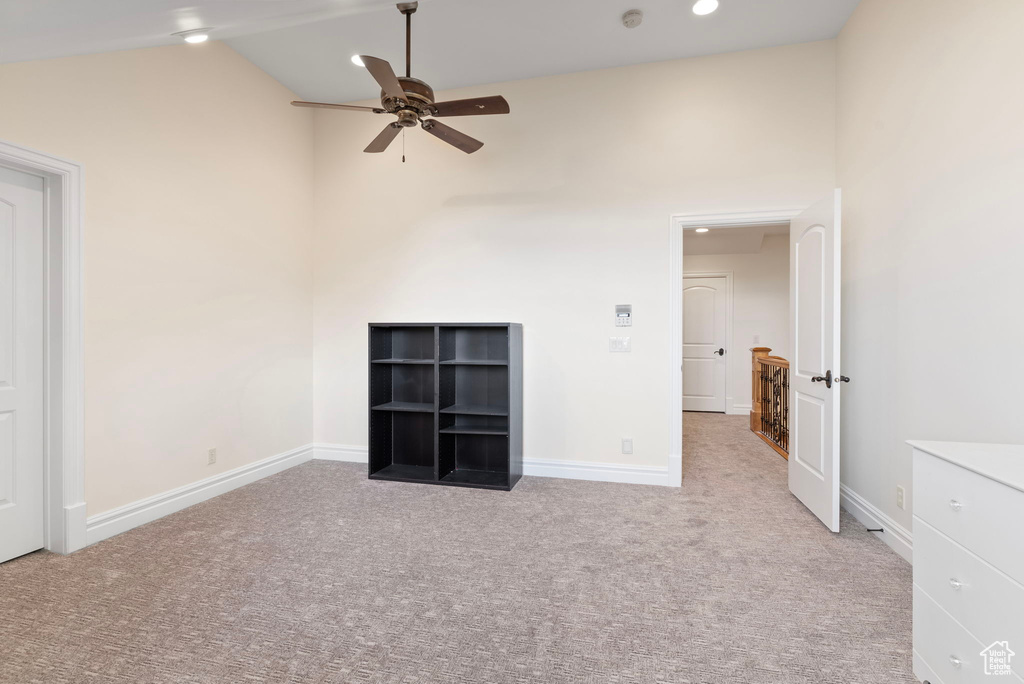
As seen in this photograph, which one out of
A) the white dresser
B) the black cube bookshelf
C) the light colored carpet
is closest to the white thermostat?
the black cube bookshelf

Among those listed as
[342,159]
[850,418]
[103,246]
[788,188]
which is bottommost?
[850,418]

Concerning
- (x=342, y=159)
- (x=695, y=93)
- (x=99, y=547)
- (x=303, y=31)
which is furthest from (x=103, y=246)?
(x=695, y=93)

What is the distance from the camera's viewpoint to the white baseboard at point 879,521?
2424mm

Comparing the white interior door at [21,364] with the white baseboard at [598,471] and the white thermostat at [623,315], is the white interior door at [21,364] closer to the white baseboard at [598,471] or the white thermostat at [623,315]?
the white baseboard at [598,471]

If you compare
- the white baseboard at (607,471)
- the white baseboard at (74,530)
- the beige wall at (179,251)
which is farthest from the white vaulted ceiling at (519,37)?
the white baseboard at (607,471)

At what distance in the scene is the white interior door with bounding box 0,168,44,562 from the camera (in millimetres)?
2373

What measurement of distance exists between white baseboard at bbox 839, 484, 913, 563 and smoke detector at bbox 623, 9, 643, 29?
327 centimetres

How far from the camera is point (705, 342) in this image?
7.28m

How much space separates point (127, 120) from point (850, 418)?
4.73 metres

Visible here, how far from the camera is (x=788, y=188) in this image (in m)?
3.43

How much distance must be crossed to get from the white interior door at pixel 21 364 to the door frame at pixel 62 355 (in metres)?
0.03

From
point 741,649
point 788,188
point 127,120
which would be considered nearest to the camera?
point 741,649

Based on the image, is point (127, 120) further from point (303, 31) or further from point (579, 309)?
point (579, 309)

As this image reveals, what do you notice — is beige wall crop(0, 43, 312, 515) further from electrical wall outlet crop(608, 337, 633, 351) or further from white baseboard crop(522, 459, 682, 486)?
electrical wall outlet crop(608, 337, 633, 351)
